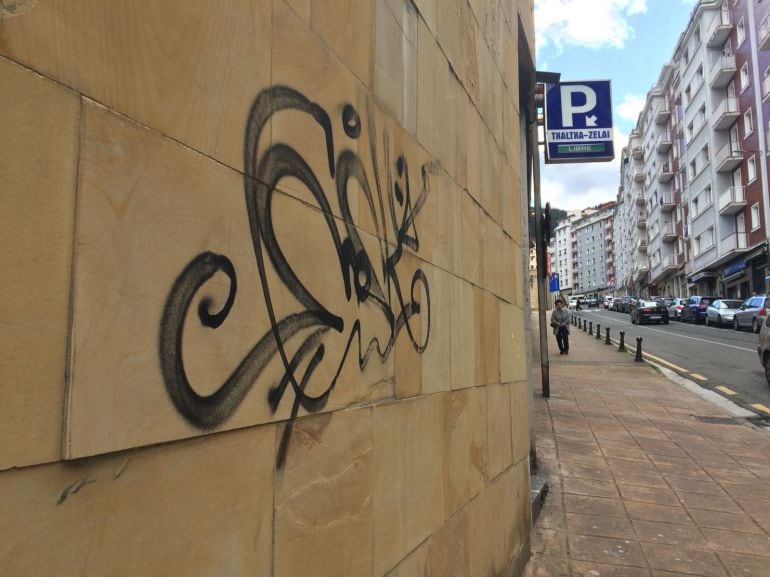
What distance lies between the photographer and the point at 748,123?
1321 inches

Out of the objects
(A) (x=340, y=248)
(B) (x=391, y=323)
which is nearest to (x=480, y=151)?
(B) (x=391, y=323)

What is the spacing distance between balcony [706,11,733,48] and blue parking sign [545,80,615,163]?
1398 inches

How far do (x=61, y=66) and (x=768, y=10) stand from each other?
3804 centimetres

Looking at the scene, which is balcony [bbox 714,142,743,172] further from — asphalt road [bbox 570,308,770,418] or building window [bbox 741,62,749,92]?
asphalt road [bbox 570,308,770,418]

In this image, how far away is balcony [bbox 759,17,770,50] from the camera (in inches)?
1131

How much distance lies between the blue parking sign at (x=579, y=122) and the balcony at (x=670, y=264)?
48.3 metres

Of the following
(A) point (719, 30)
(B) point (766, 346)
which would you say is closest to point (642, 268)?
(A) point (719, 30)

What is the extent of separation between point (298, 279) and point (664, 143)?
58243 mm

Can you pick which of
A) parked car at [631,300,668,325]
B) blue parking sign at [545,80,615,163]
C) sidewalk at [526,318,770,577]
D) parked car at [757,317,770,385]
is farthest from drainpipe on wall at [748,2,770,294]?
blue parking sign at [545,80,615,163]

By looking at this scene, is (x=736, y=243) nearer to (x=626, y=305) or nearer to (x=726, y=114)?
(x=726, y=114)

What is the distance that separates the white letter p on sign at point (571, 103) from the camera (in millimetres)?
8242

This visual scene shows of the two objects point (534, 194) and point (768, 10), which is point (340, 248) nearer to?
point (534, 194)

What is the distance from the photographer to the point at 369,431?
194 cm

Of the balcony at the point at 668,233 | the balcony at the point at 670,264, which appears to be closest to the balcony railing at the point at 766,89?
the balcony at the point at 670,264
